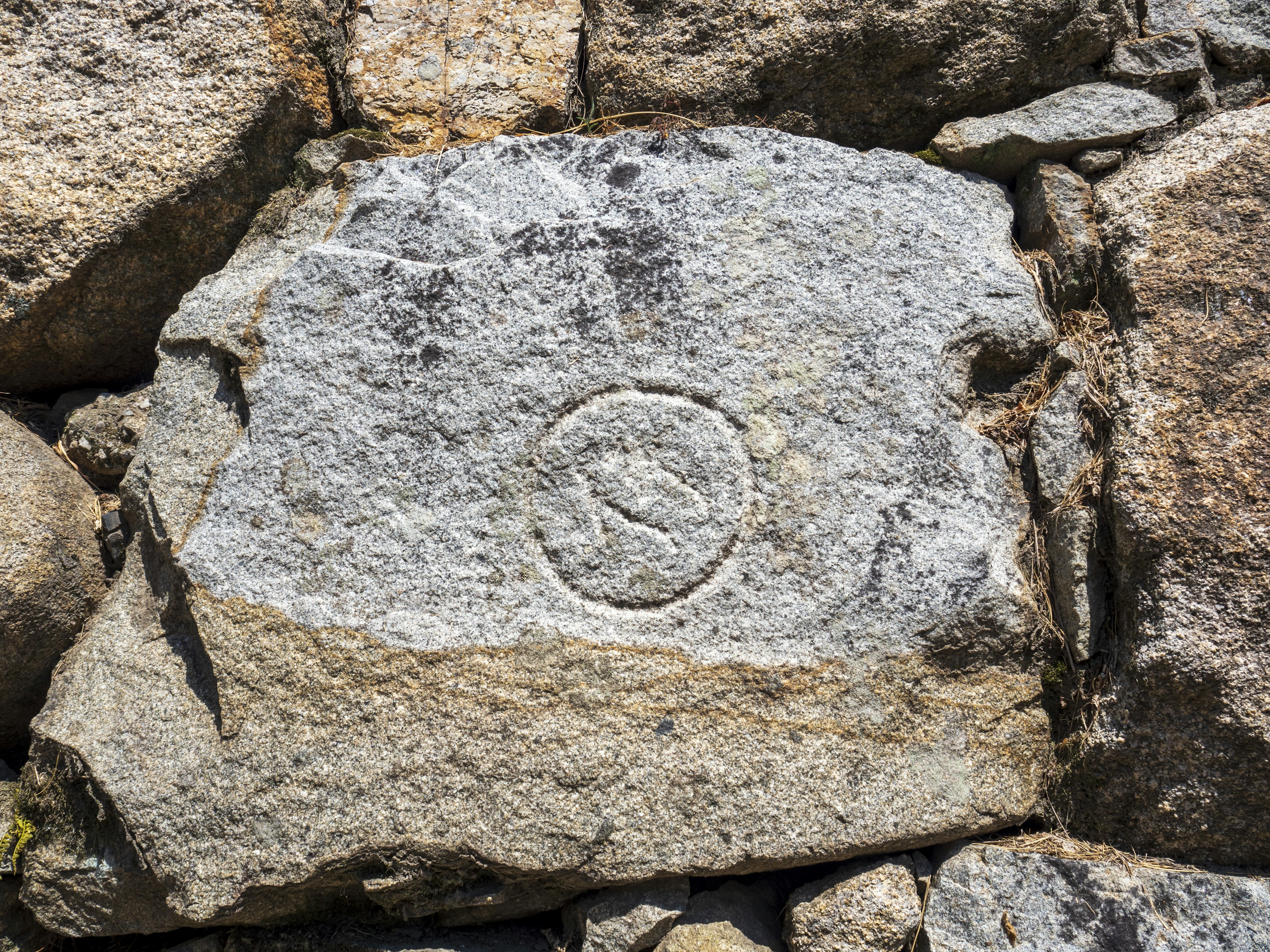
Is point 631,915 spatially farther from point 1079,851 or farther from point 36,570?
point 36,570

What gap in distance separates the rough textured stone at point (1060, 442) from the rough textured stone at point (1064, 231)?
23 cm

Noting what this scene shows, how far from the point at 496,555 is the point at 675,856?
2.30 feet

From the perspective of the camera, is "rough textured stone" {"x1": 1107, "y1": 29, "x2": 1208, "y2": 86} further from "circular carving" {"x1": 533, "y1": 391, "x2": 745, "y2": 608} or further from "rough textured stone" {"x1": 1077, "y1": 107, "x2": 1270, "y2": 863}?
"circular carving" {"x1": 533, "y1": 391, "x2": 745, "y2": 608}

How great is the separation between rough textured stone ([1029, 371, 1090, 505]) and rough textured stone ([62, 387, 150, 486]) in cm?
Result: 220

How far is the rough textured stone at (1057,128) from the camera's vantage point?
6.75 ft

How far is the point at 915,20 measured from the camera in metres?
2.05

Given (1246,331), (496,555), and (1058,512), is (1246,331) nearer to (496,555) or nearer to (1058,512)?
(1058,512)

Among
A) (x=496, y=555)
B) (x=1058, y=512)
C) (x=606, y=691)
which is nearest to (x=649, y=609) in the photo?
(x=606, y=691)

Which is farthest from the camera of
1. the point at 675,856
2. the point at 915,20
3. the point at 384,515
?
the point at 915,20

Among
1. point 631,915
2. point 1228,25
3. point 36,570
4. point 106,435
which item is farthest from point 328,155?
point 1228,25

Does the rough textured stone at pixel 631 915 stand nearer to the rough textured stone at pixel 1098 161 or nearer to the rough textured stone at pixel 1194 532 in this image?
the rough textured stone at pixel 1194 532

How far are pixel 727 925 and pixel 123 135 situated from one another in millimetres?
2340

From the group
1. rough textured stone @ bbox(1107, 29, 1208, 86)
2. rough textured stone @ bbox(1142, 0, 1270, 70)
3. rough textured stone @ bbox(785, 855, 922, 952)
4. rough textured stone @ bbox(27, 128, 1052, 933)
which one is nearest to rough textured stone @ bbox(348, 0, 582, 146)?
rough textured stone @ bbox(27, 128, 1052, 933)

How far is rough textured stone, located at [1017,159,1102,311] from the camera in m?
1.97
